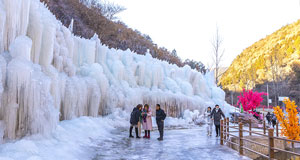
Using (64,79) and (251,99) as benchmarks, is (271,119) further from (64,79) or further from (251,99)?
(64,79)

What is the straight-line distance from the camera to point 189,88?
20969 mm

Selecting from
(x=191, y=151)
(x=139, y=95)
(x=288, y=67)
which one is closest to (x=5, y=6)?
(x=191, y=151)

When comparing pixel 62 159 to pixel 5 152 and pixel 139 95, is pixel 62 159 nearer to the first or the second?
pixel 5 152

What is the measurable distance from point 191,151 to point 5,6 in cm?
666

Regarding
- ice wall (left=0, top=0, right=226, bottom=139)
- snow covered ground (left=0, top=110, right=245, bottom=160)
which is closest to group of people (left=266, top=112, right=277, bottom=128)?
ice wall (left=0, top=0, right=226, bottom=139)

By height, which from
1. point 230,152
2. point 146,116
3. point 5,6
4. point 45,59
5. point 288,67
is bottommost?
point 230,152

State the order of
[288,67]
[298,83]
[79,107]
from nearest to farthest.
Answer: [79,107]
[298,83]
[288,67]

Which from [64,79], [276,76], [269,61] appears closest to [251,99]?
[64,79]

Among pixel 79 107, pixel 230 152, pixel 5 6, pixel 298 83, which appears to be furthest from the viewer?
pixel 298 83

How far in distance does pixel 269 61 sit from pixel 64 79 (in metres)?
54.7

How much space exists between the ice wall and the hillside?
24.6 m

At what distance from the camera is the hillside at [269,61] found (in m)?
47.0

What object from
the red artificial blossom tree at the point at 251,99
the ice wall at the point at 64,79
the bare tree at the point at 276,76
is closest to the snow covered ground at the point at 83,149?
the ice wall at the point at 64,79

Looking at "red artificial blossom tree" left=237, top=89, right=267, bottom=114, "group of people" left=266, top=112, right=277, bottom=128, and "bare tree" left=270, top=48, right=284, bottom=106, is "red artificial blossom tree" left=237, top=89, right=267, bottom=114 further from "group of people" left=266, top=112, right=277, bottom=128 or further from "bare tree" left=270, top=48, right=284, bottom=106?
"bare tree" left=270, top=48, right=284, bottom=106
